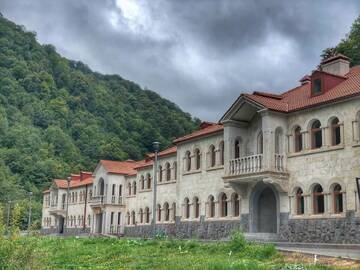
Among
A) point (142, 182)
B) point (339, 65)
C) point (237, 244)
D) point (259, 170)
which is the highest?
point (339, 65)

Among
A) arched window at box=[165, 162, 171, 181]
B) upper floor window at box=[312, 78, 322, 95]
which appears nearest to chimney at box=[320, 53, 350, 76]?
upper floor window at box=[312, 78, 322, 95]

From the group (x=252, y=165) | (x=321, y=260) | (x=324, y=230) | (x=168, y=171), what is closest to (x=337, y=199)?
(x=324, y=230)

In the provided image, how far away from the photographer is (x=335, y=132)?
97.6 feet

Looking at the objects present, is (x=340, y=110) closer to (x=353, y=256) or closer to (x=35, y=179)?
(x=353, y=256)

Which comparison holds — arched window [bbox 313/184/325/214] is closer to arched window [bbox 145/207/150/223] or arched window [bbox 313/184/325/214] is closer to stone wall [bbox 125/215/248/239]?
stone wall [bbox 125/215/248/239]

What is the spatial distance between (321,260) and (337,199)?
10322 millimetres

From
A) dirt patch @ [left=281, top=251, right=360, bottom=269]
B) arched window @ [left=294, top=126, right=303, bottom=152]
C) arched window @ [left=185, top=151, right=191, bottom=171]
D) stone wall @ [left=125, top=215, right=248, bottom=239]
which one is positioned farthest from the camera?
arched window @ [left=185, top=151, right=191, bottom=171]

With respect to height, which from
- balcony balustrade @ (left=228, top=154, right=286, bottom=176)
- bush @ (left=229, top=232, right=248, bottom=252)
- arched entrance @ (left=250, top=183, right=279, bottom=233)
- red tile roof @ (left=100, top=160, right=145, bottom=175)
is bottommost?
bush @ (left=229, top=232, right=248, bottom=252)

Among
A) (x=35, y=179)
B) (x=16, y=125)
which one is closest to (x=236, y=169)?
(x=35, y=179)

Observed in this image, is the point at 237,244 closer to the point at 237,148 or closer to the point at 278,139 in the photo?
the point at 278,139

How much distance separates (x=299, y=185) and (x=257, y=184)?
3.48 m

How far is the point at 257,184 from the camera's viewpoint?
1332 inches

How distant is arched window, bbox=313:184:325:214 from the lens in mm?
29828

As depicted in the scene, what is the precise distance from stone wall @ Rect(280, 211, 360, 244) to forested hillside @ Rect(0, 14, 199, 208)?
2508 inches
